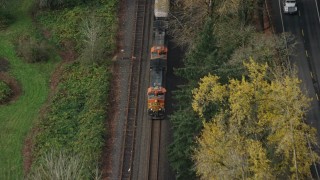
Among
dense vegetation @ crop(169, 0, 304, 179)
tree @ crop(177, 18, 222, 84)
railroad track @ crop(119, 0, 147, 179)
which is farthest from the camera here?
railroad track @ crop(119, 0, 147, 179)

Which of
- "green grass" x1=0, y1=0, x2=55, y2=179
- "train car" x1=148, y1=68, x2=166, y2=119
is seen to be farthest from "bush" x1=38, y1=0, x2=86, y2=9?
"train car" x1=148, y1=68, x2=166, y2=119

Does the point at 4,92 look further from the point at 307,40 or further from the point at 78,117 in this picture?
the point at 307,40

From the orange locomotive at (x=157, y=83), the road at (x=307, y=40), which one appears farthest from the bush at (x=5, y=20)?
the road at (x=307, y=40)

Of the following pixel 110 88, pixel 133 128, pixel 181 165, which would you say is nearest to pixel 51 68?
pixel 110 88

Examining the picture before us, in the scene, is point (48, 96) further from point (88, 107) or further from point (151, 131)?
point (151, 131)

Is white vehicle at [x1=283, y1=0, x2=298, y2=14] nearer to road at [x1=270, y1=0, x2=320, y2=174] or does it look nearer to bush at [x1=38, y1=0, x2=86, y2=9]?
road at [x1=270, y1=0, x2=320, y2=174]

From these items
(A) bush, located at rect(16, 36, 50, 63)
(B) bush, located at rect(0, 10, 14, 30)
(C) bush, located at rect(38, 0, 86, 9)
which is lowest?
(A) bush, located at rect(16, 36, 50, 63)
